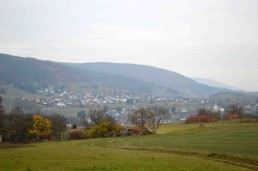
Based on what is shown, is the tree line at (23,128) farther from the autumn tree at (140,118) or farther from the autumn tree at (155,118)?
the autumn tree at (155,118)

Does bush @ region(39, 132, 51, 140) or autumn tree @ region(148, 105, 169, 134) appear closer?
autumn tree @ region(148, 105, 169, 134)

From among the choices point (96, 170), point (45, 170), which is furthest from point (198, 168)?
point (45, 170)

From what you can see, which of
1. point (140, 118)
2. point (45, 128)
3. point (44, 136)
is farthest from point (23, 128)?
point (140, 118)

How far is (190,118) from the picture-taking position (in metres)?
153

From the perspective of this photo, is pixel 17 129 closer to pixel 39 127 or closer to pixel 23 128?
pixel 23 128

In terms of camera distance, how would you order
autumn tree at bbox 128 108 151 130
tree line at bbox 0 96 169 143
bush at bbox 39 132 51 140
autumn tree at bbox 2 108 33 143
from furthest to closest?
bush at bbox 39 132 51 140 < autumn tree at bbox 128 108 151 130 < tree line at bbox 0 96 169 143 < autumn tree at bbox 2 108 33 143

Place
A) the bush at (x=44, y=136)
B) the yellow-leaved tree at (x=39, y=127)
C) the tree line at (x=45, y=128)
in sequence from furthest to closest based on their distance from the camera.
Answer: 1. the bush at (x=44, y=136)
2. the yellow-leaved tree at (x=39, y=127)
3. the tree line at (x=45, y=128)

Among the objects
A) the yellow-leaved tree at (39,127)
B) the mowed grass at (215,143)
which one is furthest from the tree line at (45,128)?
the mowed grass at (215,143)

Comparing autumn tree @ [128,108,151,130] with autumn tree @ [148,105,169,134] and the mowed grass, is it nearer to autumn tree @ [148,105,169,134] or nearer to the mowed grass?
autumn tree @ [148,105,169,134]

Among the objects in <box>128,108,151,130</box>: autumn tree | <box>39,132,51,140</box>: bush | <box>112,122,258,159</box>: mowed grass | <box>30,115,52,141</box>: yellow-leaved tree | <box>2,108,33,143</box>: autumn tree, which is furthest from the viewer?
<box>39,132,51,140</box>: bush

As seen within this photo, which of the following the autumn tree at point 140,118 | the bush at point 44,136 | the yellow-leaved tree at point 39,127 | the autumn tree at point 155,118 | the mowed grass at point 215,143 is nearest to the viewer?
the mowed grass at point 215,143

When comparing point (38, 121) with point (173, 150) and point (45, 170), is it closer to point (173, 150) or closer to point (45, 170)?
point (173, 150)

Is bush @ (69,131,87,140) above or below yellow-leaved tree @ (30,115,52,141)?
below

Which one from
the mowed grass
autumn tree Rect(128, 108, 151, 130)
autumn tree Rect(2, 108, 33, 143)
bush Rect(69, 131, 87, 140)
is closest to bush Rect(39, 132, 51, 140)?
autumn tree Rect(2, 108, 33, 143)
